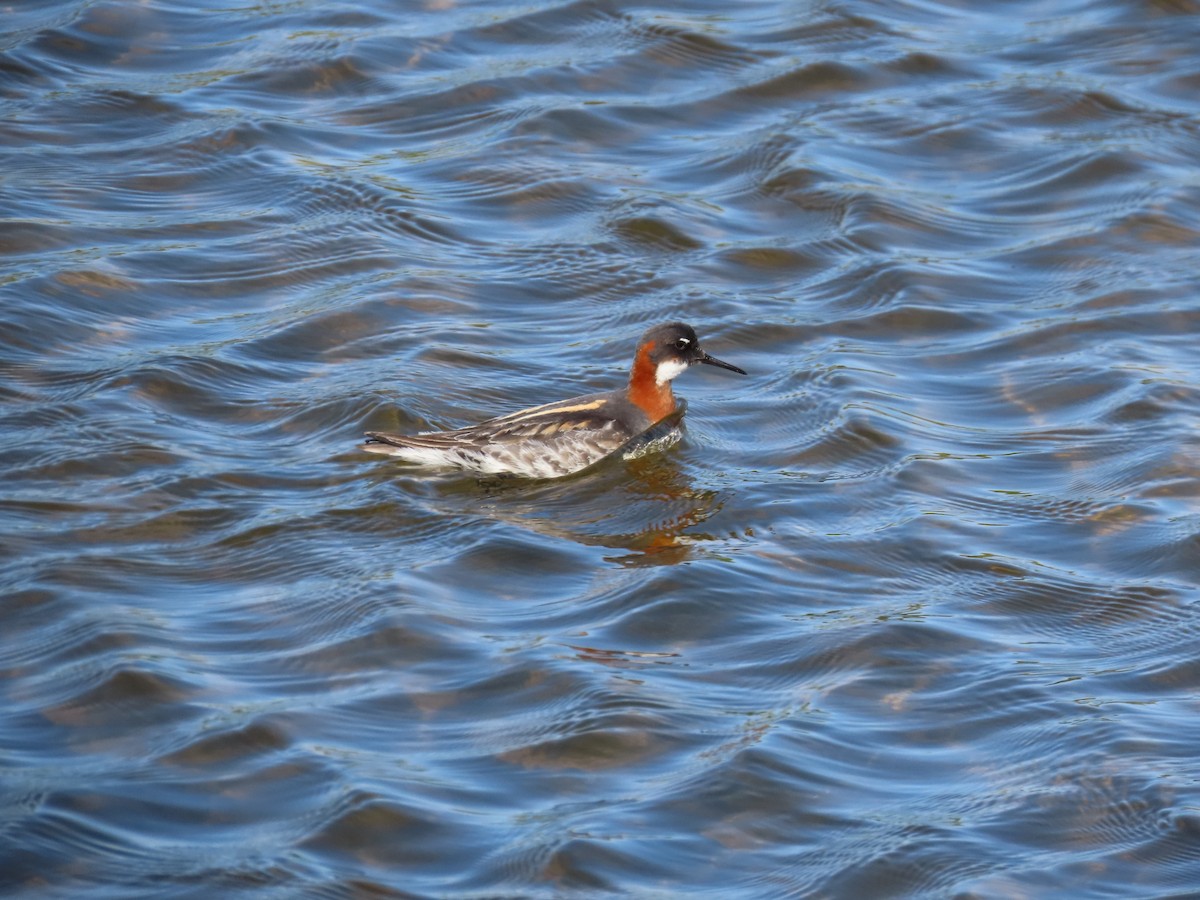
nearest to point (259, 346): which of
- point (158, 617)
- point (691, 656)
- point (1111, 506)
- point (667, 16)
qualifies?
point (158, 617)

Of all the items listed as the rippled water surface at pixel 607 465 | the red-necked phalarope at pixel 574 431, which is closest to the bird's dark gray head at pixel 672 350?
the red-necked phalarope at pixel 574 431

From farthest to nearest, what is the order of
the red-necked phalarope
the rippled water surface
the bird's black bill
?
the bird's black bill
the red-necked phalarope
the rippled water surface

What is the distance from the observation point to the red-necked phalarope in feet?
31.2

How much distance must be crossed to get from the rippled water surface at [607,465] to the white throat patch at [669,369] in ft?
1.40

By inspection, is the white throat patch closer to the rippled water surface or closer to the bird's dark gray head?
the bird's dark gray head

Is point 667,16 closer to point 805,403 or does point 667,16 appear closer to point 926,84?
point 926,84

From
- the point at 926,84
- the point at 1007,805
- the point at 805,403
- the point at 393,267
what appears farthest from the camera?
the point at 926,84

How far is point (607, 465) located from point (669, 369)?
67 centimetres

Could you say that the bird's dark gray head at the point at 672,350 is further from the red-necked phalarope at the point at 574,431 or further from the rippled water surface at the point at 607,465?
the rippled water surface at the point at 607,465

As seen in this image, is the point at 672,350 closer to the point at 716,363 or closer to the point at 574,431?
the point at 716,363

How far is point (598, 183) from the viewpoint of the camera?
41.9ft

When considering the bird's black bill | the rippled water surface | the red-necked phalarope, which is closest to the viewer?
the rippled water surface

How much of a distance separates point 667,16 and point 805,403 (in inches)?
229

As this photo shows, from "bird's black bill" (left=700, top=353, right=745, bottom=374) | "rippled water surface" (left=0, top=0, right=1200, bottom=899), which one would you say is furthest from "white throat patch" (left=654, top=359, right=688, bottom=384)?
"rippled water surface" (left=0, top=0, right=1200, bottom=899)
